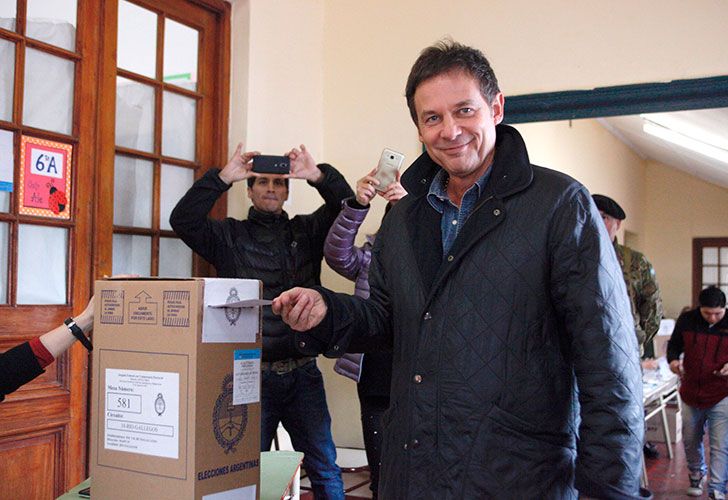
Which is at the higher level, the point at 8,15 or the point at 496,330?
the point at 8,15

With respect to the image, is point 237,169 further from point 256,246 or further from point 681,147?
point 681,147

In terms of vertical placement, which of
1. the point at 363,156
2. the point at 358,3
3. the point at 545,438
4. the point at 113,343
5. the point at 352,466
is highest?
the point at 358,3

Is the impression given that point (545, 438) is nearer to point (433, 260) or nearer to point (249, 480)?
point (433, 260)

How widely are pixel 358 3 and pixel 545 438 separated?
3.23 meters

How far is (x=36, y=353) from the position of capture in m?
1.69

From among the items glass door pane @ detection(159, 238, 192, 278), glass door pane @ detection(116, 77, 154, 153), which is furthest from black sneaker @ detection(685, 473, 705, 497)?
glass door pane @ detection(116, 77, 154, 153)

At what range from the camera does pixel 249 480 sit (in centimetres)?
152

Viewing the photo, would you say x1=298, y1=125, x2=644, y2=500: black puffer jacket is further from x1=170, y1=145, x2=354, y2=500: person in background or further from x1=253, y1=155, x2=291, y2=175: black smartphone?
x1=253, y1=155, x2=291, y2=175: black smartphone

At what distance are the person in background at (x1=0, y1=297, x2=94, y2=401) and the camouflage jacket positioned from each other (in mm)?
3144

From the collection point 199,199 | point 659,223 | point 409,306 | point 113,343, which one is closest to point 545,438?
point 409,306

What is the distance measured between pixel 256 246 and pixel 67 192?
0.71 m

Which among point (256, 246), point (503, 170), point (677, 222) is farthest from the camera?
point (677, 222)

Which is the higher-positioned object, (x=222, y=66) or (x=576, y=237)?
(x=222, y=66)

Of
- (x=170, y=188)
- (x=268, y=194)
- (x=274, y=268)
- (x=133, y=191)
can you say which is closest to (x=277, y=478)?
(x=274, y=268)
